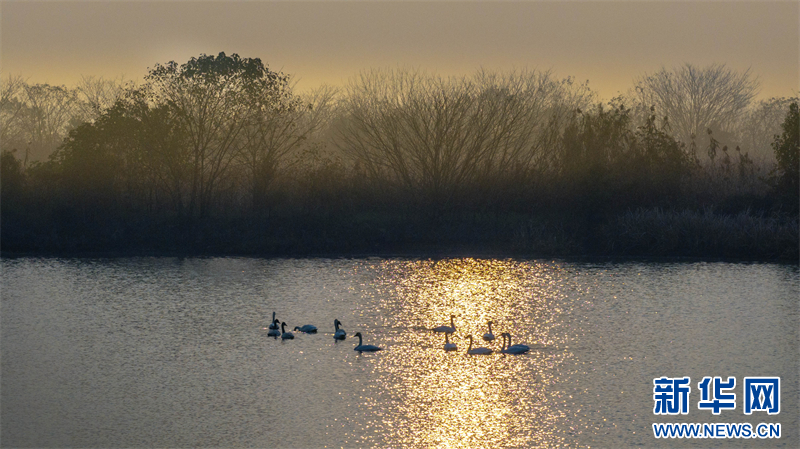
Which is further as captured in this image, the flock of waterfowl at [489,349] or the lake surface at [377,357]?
the flock of waterfowl at [489,349]

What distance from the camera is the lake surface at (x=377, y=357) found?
41.9 ft

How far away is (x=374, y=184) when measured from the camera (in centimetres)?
4238

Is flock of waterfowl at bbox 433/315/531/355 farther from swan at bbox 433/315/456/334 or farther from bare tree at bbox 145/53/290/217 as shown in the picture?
bare tree at bbox 145/53/290/217

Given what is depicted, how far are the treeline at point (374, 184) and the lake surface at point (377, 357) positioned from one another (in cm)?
784

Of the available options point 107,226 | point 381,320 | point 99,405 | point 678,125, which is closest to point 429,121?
point 107,226

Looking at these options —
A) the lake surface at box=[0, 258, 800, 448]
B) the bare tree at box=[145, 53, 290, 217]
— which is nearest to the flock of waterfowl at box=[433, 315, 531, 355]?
the lake surface at box=[0, 258, 800, 448]

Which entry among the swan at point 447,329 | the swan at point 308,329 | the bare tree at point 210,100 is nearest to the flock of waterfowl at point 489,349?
the swan at point 447,329

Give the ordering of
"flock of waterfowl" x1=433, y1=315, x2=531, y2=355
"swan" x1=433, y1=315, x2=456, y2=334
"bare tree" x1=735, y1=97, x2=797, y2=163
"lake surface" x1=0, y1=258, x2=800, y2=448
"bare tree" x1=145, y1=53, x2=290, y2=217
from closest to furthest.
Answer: "lake surface" x1=0, y1=258, x2=800, y2=448 < "flock of waterfowl" x1=433, y1=315, x2=531, y2=355 < "swan" x1=433, y1=315, x2=456, y2=334 < "bare tree" x1=145, y1=53, x2=290, y2=217 < "bare tree" x1=735, y1=97, x2=797, y2=163

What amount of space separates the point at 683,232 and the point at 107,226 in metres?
25.6

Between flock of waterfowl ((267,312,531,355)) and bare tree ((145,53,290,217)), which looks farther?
bare tree ((145,53,290,217))

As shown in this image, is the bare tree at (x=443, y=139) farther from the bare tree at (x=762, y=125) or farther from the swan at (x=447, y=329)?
the bare tree at (x=762, y=125)

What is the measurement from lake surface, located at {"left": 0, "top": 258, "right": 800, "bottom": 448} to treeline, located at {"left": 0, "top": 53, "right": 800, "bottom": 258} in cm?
784

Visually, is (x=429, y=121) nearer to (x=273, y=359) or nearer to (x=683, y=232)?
(x=683, y=232)

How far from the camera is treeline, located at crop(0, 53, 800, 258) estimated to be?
1485 inches
